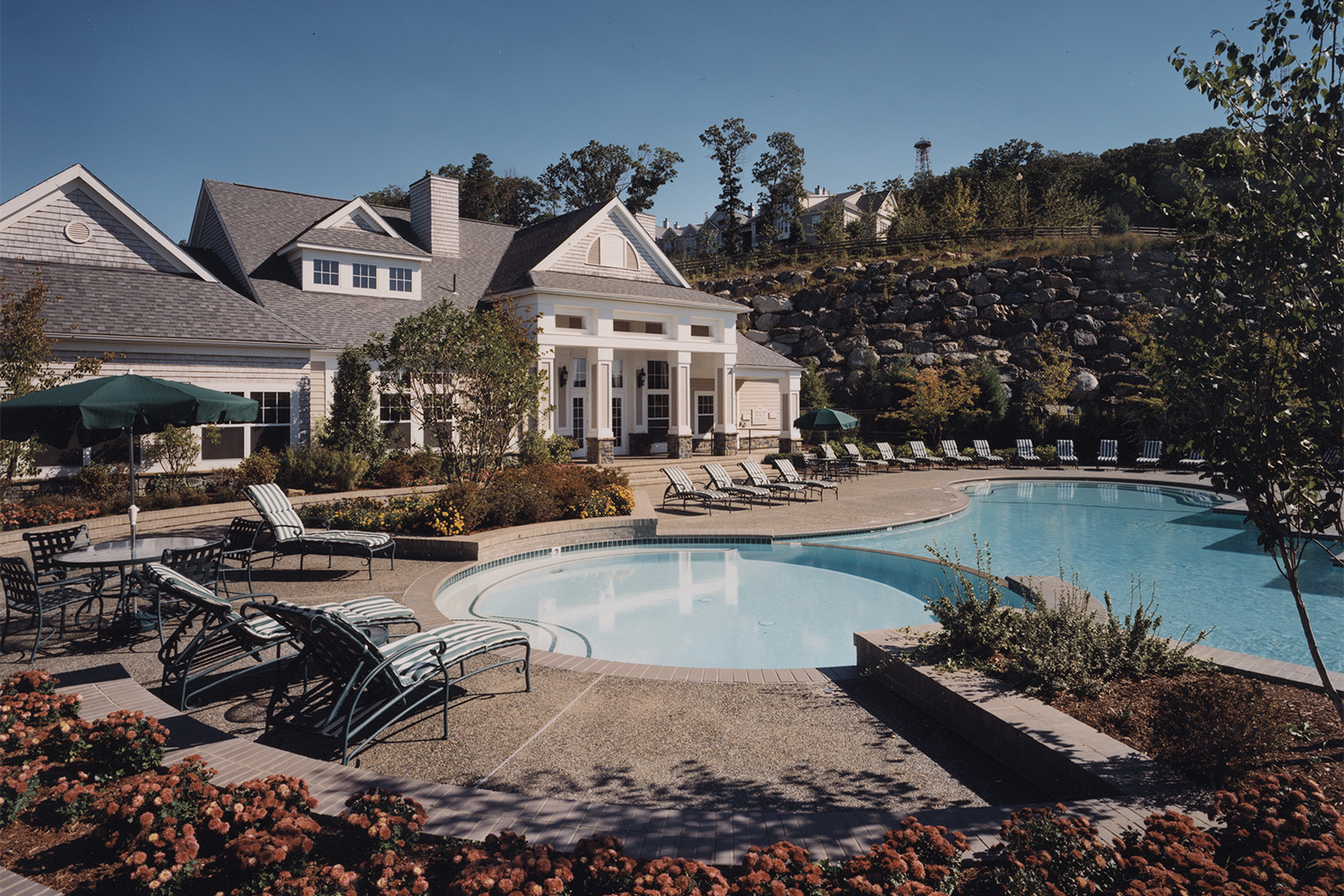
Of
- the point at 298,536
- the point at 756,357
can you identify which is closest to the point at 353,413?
the point at 298,536

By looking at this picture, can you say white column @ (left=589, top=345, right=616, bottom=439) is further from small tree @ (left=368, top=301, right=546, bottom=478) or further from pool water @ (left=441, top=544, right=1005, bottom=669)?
pool water @ (left=441, top=544, right=1005, bottom=669)

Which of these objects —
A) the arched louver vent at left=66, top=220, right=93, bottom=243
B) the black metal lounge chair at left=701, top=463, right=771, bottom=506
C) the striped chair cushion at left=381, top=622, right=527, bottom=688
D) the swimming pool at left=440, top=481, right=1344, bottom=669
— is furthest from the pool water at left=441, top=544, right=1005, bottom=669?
the arched louver vent at left=66, top=220, right=93, bottom=243

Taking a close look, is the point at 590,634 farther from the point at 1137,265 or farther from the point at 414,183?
the point at 1137,265

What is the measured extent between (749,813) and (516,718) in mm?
2298

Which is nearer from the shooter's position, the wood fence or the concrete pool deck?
the concrete pool deck

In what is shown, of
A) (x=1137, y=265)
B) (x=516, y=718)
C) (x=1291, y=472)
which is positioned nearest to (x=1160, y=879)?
(x=1291, y=472)

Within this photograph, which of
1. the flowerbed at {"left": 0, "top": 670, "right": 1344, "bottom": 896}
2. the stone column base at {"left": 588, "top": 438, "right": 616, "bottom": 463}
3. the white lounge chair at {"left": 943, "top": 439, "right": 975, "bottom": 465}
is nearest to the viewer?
the flowerbed at {"left": 0, "top": 670, "right": 1344, "bottom": 896}

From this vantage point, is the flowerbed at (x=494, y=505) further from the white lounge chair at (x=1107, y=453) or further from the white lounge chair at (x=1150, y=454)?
the white lounge chair at (x=1150, y=454)

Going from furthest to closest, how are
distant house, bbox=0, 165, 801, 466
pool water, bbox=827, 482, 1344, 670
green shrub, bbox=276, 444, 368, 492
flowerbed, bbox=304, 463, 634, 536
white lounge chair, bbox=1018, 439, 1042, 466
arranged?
white lounge chair, bbox=1018, 439, 1042, 466 → distant house, bbox=0, 165, 801, 466 → green shrub, bbox=276, 444, 368, 492 → flowerbed, bbox=304, 463, 634, 536 → pool water, bbox=827, 482, 1344, 670

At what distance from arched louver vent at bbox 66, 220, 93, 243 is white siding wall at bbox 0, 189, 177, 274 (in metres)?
0.07

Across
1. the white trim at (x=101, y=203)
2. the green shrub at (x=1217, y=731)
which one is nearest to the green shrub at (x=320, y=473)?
the white trim at (x=101, y=203)

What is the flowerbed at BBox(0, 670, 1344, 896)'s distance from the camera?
121 inches

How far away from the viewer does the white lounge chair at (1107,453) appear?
28.6m

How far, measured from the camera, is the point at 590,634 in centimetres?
921
